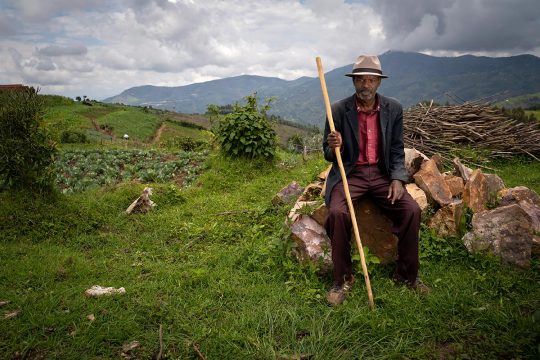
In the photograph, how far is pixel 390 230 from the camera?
467 centimetres

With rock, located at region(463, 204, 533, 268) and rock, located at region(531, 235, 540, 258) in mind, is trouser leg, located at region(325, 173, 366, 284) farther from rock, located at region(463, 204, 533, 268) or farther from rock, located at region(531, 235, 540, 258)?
rock, located at region(531, 235, 540, 258)

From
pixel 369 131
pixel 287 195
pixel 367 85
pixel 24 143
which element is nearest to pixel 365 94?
pixel 367 85

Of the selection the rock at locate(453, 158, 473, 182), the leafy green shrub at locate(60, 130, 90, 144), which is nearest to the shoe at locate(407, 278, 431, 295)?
the rock at locate(453, 158, 473, 182)

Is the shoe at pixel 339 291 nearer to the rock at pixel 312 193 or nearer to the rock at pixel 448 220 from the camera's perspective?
the rock at pixel 448 220

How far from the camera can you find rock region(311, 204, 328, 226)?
4.99 m

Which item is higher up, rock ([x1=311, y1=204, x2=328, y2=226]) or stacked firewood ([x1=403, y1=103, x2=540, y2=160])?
stacked firewood ([x1=403, y1=103, x2=540, y2=160])

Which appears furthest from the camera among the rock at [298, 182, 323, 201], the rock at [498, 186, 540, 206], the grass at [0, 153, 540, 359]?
the rock at [298, 182, 323, 201]

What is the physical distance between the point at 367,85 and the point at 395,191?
1365 mm

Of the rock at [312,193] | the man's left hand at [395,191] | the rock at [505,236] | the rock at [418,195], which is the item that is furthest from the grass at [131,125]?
the rock at [505,236]

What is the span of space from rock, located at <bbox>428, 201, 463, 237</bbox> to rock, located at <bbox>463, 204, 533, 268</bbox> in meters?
0.25

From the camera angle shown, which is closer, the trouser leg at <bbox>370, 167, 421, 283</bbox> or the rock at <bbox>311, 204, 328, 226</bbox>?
the trouser leg at <bbox>370, 167, 421, 283</bbox>

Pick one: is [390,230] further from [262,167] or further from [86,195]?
[86,195]

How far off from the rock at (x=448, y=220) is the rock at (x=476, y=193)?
30cm

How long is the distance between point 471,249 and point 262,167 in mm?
6862
